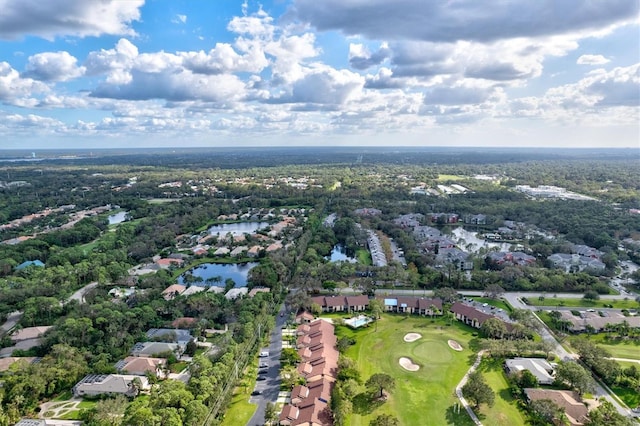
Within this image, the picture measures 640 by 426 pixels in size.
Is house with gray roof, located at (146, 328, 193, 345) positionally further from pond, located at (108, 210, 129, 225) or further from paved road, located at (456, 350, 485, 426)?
pond, located at (108, 210, 129, 225)

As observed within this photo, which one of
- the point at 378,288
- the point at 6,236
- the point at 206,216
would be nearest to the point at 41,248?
the point at 6,236

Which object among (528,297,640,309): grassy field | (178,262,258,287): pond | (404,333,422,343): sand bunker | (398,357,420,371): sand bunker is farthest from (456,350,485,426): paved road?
(178,262,258,287): pond

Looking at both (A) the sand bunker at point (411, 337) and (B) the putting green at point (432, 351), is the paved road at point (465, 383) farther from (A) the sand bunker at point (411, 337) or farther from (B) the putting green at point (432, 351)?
(A) the sand bunker at point (411, 337)

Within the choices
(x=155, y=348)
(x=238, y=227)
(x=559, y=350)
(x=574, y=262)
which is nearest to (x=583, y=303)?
(x=574, y=262)

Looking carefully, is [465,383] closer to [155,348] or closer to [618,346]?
[618,346]

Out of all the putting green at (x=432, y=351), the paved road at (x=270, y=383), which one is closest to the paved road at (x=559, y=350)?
the putting green at (x=432, y=351)
